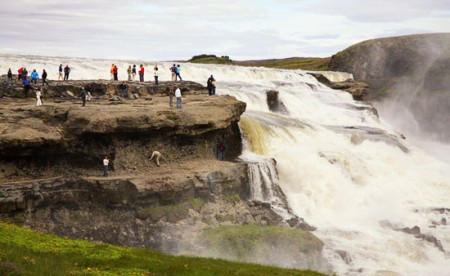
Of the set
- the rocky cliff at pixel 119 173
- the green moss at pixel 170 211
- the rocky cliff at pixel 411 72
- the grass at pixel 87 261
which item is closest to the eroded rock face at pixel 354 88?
the rocky cliff at pixel 411 72

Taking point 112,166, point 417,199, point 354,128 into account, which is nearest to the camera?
point 112,166

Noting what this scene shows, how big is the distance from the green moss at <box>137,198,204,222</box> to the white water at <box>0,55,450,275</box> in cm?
868

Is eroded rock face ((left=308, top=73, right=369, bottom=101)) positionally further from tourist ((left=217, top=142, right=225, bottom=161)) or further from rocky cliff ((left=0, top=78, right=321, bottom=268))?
rocky cliff ((left=0, top=78, right=321, bottom=268))

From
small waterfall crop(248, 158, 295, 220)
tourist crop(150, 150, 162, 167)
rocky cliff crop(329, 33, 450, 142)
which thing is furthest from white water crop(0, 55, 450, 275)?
rocky cliff crop(329, 33, 450, 142)

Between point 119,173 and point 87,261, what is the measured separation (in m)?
15.1

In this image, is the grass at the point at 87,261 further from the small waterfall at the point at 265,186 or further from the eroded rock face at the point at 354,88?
the eroded rock face at the point at 354,88

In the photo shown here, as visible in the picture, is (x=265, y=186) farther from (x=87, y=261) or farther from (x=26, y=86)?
(x=87, y=261)

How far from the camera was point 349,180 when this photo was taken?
48.8m

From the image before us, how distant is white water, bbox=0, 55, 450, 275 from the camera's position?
3741cm

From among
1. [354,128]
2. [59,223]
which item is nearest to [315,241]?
[59,223]

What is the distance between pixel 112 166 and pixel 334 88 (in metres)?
50.6

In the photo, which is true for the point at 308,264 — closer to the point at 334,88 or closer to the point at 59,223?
the point at 59,223

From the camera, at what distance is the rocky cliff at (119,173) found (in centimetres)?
3572

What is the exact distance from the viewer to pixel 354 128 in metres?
61.7
